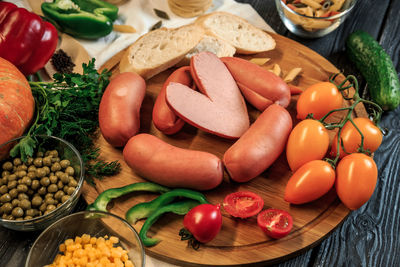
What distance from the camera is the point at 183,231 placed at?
6.11ft

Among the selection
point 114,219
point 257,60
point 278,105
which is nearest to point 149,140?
point 114,219

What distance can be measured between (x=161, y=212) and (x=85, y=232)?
37cm

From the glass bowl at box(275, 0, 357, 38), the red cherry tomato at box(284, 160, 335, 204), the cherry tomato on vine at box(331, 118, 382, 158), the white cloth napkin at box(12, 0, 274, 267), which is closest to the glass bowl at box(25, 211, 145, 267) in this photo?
the red cherry tomato at box(284, 160, 335, 204)

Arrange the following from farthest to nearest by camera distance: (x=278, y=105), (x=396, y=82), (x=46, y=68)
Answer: (x=46, y=68) < (x=396, y=82) < (x=278, y=105)

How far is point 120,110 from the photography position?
2.19 metres

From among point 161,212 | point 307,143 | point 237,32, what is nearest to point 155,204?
point 161,212

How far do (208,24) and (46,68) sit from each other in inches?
45.0

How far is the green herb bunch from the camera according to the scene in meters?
2.17

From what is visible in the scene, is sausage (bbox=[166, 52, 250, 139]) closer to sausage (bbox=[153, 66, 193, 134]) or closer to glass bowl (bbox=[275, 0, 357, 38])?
sausage (bbox=[153, 66, 193, 134])

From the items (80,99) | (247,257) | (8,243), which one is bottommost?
(8,243)

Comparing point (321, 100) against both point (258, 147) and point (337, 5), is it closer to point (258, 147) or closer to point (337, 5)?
point (258, 147)

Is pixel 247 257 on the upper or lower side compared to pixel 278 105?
lower

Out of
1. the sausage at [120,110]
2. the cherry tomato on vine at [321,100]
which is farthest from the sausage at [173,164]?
the cherry tomato on vine at [321,100]

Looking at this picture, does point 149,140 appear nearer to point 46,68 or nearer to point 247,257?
point 247,257
